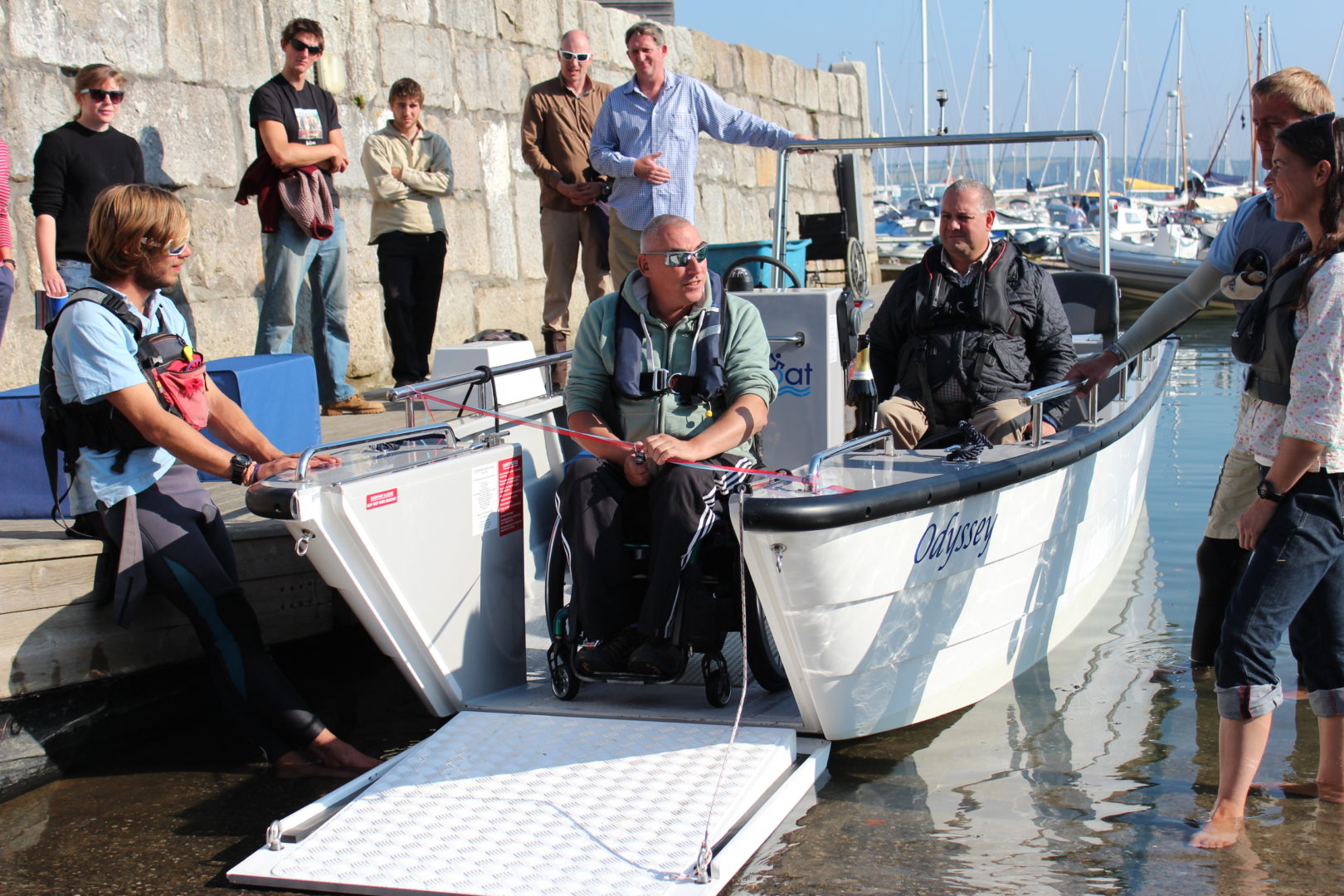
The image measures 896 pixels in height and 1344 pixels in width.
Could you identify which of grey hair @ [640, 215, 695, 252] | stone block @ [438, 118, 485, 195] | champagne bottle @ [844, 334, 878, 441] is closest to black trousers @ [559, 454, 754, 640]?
grey hair @ [640, 215, 695, 252]


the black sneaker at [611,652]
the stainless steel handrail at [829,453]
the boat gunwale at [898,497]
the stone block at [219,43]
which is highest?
the stone block at [219,43]

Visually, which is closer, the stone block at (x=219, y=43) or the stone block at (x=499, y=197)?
the stone block at (x=219, y=43)

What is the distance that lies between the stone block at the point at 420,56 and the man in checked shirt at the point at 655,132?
2.27 metres

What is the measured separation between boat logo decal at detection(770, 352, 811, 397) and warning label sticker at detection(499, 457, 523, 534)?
1489 mm

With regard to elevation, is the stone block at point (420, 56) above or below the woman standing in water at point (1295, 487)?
above

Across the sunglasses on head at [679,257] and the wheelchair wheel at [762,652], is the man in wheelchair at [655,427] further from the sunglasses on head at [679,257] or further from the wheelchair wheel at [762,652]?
the wheelchair wheel at [762,652]

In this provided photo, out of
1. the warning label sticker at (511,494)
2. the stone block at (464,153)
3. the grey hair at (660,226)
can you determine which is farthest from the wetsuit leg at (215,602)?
the stone block at (464,153)

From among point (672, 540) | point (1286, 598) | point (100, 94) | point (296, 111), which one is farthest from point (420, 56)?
point (1286, 598)

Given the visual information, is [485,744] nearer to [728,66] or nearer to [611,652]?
[611,652]

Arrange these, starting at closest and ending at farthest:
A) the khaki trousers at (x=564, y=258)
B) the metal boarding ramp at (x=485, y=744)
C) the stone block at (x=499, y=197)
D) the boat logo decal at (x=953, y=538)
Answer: the metal boarding ramp at (x=485, y=744), the boat logo decal at (x=953, y=538), the khaki trousers at (x=564, y=258), the stone block at (x=499, y=197)

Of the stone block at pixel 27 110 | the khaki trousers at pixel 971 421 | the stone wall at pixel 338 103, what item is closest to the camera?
the khaki trousers at pixel 971 421

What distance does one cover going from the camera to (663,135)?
6758 mm

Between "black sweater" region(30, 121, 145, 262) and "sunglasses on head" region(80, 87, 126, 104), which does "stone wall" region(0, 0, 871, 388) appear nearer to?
"black sweater" region(30, 121, 145, 262)

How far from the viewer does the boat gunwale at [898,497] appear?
3.28 meters
